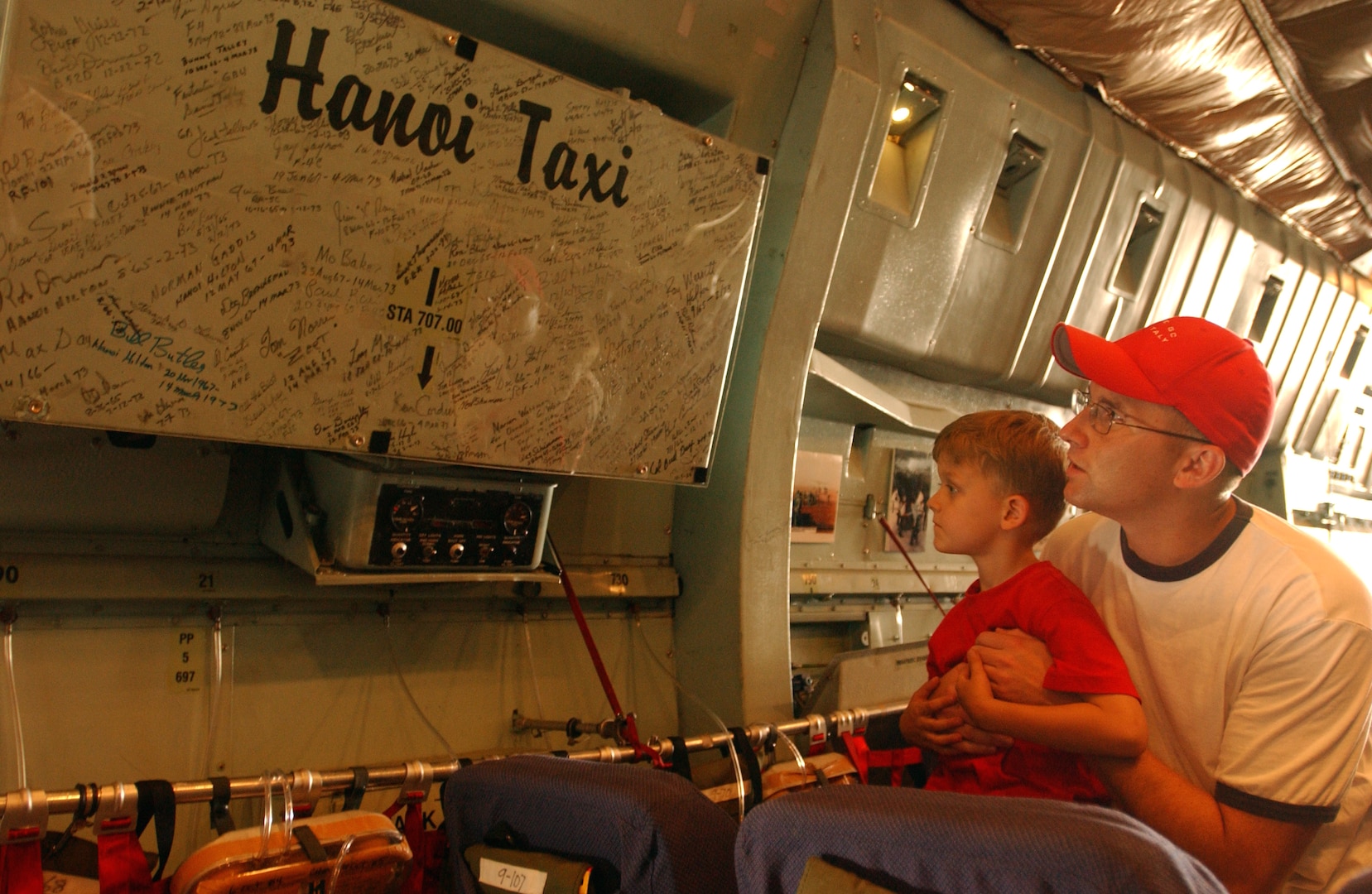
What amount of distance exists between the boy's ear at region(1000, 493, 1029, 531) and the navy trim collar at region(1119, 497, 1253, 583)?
246mm

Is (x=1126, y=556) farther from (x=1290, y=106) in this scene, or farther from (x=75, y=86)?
(x=1290, y=106)

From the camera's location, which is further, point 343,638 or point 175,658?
point 343,638

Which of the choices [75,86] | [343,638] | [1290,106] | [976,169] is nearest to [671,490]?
[343,638]

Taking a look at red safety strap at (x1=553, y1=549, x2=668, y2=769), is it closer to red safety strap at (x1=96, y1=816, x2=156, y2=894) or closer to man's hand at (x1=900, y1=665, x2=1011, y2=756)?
man's hand at (x1=900, y1=665, x2=1011, y2=756)

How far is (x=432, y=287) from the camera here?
1869mm

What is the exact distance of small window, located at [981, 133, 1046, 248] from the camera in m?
3.50

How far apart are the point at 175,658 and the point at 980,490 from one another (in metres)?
1.94

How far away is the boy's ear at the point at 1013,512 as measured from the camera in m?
1.90


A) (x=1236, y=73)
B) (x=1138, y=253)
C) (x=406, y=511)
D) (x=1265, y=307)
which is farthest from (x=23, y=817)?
(x=1265, y=307)

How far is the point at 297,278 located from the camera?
171cm

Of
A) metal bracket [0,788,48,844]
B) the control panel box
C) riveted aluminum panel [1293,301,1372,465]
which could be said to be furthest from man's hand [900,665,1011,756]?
riveted aluminum panel [1293,301,1372,465]

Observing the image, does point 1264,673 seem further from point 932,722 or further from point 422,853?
point 422,853

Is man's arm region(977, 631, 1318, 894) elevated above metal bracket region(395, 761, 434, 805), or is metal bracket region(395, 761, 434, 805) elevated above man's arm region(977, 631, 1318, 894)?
man's arm region(977, 631, 1318, 894)

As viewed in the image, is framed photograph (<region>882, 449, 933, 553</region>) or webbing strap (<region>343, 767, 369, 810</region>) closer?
webbing strap (<region>343, 767, 369, 810</region>)
